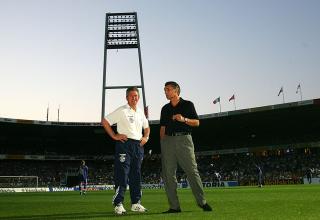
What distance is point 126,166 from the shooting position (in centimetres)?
680

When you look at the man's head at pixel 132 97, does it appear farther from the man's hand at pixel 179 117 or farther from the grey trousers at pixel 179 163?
the man's hand at pixel 179 117

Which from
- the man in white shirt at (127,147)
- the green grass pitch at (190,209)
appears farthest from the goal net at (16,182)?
the man in white shirt at (127,147)

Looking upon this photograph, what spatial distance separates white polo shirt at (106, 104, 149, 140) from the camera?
7.03m

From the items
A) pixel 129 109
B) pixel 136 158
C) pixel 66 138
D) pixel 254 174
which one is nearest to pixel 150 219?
pixel 136 158

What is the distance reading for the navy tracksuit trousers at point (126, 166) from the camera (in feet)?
22.3

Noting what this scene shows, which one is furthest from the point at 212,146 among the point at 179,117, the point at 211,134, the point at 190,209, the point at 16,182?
the point at 179,117

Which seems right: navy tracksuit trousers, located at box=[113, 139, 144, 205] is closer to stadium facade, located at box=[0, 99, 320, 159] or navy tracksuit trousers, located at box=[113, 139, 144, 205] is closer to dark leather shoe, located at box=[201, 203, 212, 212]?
dark leather shoe, located at box=[201, 203, 212, 212]

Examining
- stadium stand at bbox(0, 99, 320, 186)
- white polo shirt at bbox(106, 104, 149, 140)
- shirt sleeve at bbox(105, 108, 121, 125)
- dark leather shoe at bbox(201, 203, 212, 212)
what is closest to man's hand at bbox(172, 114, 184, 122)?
white polo shirt at bbox(106, 104, 149, 140)

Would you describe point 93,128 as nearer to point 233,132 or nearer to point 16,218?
point 233,132

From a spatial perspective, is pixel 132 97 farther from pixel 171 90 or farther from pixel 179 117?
pixel 179 117

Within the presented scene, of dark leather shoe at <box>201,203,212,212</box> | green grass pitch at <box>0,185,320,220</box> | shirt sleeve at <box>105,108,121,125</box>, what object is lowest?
green grass pitch at <box>0,185,320,220</box>

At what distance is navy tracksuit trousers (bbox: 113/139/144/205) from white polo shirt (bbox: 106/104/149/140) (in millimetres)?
138

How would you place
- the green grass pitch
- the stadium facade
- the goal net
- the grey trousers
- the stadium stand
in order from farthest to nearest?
the stadium stand → the stadium facade → the goal net → the grey trousers → the green grass pitch

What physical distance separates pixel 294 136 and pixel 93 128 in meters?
25.5
